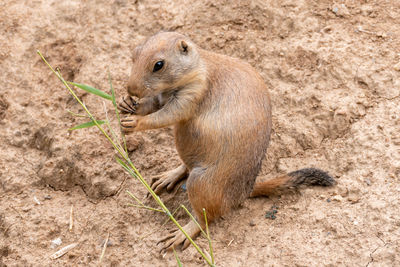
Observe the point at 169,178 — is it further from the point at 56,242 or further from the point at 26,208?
the point at 26,208

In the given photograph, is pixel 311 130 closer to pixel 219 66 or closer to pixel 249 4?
pixel 219 66

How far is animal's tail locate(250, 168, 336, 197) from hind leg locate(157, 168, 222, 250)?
13.0 inches

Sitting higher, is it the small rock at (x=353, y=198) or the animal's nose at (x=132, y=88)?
the animal's nose at (x=132, y=88)

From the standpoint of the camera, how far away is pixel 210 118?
352cm

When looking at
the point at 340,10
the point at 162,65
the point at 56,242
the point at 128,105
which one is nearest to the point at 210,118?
the point at 162,65

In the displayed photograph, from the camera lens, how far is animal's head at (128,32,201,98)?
326cm

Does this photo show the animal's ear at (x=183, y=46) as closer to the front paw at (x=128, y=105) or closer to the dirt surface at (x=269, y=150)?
the front paw at (x=128, y=105)

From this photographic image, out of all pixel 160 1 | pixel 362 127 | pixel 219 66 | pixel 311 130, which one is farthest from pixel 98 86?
pixel 362 127

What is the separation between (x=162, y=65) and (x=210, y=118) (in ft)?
1.71

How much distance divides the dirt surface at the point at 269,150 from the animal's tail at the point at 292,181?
0.28 ft

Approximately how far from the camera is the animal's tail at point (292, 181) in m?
3.68

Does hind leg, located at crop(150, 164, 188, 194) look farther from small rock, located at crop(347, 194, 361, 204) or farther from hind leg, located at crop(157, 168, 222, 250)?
small rock, located at crop(347, 194, 361, 204)

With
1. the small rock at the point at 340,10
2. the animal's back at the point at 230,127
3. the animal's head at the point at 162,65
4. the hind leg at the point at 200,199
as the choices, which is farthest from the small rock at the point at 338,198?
the small rock at the point at 340,10

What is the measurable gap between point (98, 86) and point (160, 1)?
1.25 meters
